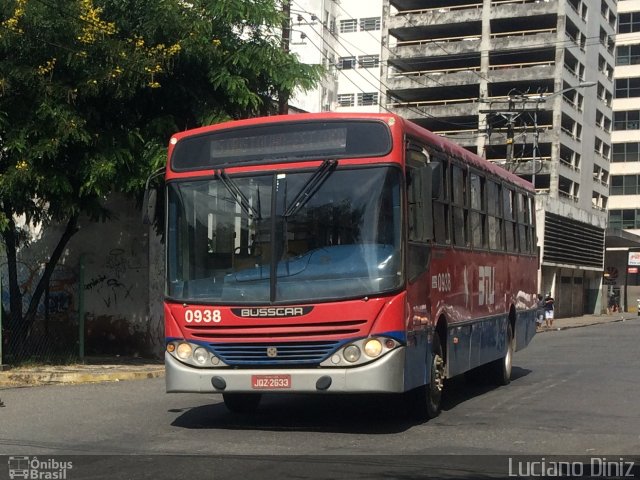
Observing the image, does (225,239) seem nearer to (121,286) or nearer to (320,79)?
(320,79)

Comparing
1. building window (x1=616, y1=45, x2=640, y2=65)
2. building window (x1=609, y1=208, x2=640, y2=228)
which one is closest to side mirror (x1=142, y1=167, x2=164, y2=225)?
building window (x1=609, y1=208, x2=640, y2=228)

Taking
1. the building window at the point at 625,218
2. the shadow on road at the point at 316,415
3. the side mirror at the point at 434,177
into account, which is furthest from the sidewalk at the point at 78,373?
the building window at the point at 625,218

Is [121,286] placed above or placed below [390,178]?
below

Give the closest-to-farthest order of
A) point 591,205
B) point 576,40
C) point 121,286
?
point 121,286
point 576,40
point 591,205

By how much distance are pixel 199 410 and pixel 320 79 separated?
8.06 meters

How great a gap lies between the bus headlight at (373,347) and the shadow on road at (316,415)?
1.06 m

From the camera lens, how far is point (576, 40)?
253 ft

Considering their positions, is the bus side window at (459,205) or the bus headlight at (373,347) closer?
the bus headlight at (373,347)

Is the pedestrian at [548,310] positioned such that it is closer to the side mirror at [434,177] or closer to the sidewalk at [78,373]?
the sidewalk at [78,373]

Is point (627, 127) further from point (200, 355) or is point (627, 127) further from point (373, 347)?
point (200, 355)

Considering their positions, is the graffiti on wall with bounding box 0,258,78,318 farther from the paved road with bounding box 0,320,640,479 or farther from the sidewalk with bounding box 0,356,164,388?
the paved road with bounding box 0,320,640,479

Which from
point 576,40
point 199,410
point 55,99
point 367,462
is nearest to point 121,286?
point 55,99

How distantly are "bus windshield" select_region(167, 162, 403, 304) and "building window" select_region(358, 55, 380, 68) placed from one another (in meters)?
81.3

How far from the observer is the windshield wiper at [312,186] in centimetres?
999
